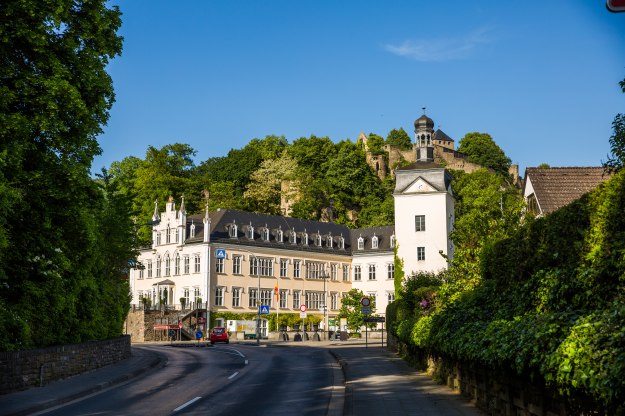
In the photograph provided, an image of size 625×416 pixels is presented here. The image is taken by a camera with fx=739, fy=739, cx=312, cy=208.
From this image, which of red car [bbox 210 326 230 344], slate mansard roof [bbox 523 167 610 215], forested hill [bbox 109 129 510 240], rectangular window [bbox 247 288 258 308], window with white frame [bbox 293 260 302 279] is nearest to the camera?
slate mansard roof [bbox 523 167 610 215]

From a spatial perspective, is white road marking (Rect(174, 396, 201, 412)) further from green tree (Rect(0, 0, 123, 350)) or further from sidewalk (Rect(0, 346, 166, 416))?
green tree (Rect(0, 0, 123, 350))

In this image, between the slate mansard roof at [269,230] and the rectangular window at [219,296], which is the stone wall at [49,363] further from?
the slate mansard roof at [269,230]

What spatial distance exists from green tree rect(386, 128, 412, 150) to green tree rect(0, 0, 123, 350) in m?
151

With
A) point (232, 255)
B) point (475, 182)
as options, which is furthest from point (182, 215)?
point (475, 182)

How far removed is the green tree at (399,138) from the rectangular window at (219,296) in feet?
316

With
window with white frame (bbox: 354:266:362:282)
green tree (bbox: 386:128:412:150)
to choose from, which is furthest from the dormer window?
green tree (bbox: 386:128:412:150)

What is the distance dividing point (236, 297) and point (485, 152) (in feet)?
323

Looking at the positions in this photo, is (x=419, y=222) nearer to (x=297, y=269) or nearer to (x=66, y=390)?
(x=297, y=269)

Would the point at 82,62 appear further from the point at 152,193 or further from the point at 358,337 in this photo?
the point at 152,193

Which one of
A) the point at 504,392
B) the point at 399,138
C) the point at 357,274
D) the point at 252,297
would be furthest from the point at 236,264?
the point at 399,138

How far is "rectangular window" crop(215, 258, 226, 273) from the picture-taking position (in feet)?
275

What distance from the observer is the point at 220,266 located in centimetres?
8425

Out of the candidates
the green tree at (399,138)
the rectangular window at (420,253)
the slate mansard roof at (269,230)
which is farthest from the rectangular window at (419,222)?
the green tree at (399,138)

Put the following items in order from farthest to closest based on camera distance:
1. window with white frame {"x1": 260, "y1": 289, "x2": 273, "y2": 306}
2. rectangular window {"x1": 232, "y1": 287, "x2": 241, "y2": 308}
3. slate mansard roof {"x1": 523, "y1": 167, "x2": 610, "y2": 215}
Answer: window with white frame {"x1": 260, "y1": 289, "x2": 273, "y2": 306} → rectangular window {"x1": 232, "y1": 287, "x2": 241, "y2": 308} → slate mansard roof {"x1": 523, "y1": 167, "x2": 610, "y2": 215}
